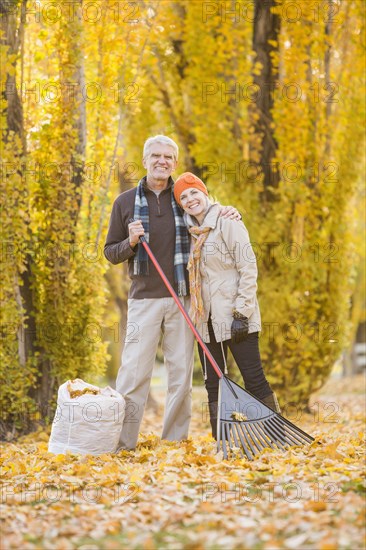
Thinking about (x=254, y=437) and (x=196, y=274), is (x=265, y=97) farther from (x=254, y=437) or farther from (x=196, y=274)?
(x=254, y=437)

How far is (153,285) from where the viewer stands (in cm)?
500

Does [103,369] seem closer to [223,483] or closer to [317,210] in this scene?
[317,210]

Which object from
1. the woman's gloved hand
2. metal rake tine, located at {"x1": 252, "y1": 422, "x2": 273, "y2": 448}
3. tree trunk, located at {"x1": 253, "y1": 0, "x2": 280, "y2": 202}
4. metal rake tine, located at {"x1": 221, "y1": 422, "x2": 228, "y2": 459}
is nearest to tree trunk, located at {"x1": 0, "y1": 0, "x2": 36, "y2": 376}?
the woman's gloved hand

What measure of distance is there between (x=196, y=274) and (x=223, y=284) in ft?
0.59

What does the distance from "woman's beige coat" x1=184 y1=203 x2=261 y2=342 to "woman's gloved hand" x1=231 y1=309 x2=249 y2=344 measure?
5 cm

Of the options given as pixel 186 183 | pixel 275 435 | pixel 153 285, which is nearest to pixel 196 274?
pixel 153 285

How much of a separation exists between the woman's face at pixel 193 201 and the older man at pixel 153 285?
17 centimetres

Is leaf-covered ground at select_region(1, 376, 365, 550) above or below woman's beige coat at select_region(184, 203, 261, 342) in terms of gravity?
below

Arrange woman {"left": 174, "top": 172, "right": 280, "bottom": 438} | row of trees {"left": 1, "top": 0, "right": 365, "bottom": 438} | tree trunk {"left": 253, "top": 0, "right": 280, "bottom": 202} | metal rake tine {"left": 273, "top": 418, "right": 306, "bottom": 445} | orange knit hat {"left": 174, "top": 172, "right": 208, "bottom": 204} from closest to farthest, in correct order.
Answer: metal rake tine {"left": 273, "top": 418, "right": 306, "bottom": 445}, woman {"left": 174, "top": 172, "right": 280, "bottom": 438}, orange knit hat {"left": 174, "top": 172, "right": 208, "bottom": 204}, row of trees {"left": 1, "top": 0, "right": 365, "bottom": 438}, tree trunk {"left": 253, "top": 0, "right": 280, "bottom": 202}

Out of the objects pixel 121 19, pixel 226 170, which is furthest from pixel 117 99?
pixel 226 170

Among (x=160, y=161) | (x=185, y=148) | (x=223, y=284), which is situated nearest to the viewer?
(x=223, y=284)

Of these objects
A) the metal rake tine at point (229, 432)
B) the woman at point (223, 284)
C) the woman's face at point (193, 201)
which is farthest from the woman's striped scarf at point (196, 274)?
the metal rake tine at point (229, 432)

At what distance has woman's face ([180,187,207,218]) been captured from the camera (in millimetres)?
4824

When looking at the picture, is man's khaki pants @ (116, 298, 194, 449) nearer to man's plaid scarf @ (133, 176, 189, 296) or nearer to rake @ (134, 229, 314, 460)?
man's plaid scarf @ (133, 176, 189, 296)
